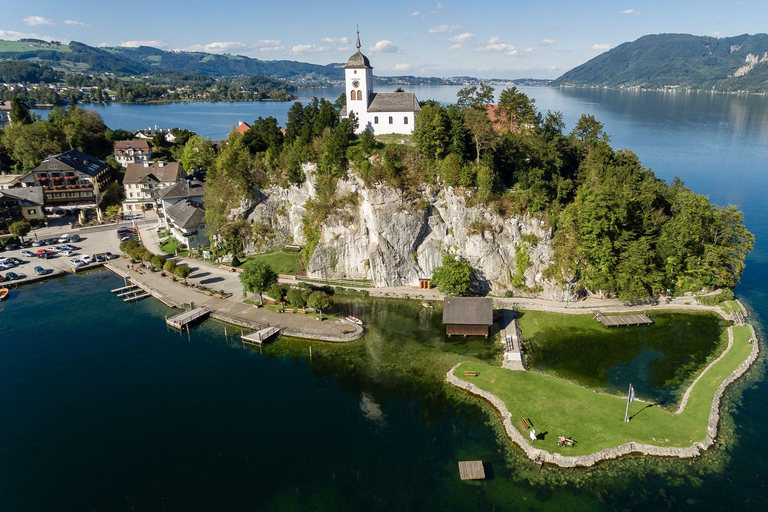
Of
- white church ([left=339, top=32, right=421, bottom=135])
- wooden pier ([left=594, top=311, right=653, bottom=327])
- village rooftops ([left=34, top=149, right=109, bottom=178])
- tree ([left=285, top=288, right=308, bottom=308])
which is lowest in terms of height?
wooden pier ([left=594, top=311, right=653, bottom=327])

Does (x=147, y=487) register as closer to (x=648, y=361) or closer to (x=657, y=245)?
(x=648, y=361)

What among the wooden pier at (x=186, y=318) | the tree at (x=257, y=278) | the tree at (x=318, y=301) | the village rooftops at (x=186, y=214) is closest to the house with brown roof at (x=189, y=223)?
the village rooftops at (x=186, y=214)

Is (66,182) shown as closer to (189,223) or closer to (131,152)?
(131,152)

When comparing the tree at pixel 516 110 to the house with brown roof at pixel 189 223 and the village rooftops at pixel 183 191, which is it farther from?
the village rooftops at pixel 183 191

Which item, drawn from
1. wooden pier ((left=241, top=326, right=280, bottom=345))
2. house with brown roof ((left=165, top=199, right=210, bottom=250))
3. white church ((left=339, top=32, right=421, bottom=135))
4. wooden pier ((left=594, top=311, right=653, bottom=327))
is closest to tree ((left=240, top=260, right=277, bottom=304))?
wooden pier ((left=241, top=326, right=280, bottom=345))

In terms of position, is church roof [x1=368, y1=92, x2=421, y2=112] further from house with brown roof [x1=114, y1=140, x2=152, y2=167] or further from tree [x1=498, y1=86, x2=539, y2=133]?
house with brown roof [x1=114, y1=140, x2=152, y2=167]

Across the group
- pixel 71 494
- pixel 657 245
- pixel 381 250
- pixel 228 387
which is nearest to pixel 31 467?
pixel 71 494
